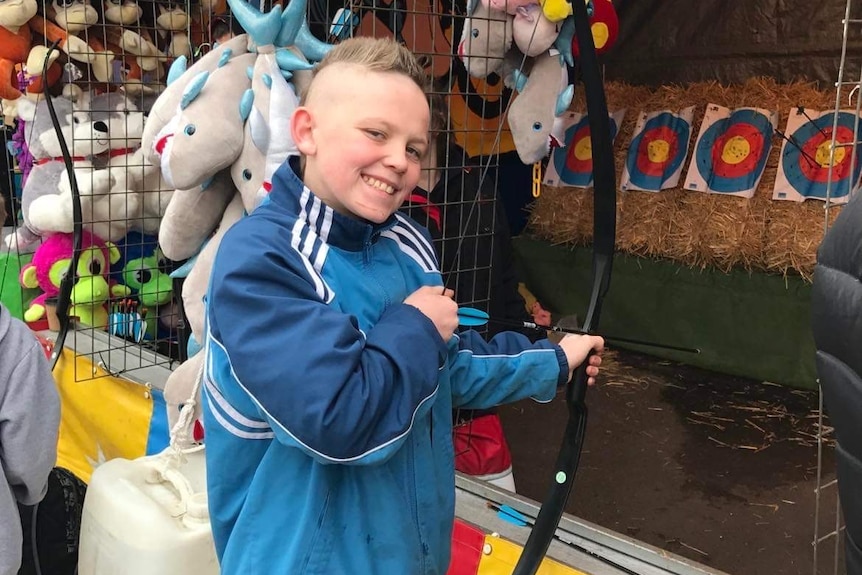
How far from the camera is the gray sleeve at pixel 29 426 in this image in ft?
4.99

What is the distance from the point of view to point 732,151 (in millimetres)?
4066

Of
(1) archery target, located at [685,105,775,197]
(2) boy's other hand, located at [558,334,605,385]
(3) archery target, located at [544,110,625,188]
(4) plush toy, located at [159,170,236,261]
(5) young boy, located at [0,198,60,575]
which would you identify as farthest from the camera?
(3) archery target, located at [544,110,625,188]

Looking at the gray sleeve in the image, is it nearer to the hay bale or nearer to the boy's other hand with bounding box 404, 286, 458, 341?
the boy's other hand with bounding box 404, 286, 458, 341

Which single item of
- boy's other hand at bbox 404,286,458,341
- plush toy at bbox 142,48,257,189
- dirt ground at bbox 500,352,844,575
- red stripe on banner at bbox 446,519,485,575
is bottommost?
dirt ground at bbox 500,352,844,575

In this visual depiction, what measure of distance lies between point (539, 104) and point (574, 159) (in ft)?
10.1

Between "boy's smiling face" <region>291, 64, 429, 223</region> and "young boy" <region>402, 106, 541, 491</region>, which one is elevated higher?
"boy's smiling face" <region>291, 64, 429, 223</region>

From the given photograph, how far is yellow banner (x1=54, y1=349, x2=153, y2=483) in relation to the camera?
2393 mm

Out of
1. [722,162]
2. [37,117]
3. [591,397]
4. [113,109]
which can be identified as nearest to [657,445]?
[591,397]

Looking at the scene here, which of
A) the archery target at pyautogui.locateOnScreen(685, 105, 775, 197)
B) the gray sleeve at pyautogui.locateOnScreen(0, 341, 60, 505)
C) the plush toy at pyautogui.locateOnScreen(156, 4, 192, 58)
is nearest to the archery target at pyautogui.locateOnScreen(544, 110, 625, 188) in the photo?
the archery target at pyautogui.locateOnScreen(685, 105, 775, 197)

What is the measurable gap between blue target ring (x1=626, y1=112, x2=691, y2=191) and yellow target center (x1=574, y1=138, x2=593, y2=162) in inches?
10.0

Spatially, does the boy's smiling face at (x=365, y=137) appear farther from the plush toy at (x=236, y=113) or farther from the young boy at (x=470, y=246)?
the young boy at (x=470, y=246)

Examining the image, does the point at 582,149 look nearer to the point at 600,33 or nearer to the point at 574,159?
the point at 574,159

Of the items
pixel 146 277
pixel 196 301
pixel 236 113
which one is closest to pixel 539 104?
pixel 236 113

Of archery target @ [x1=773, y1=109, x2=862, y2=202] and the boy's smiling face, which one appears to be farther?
archery target @ [x1=773, y1=109, x2=862, y2=202]
